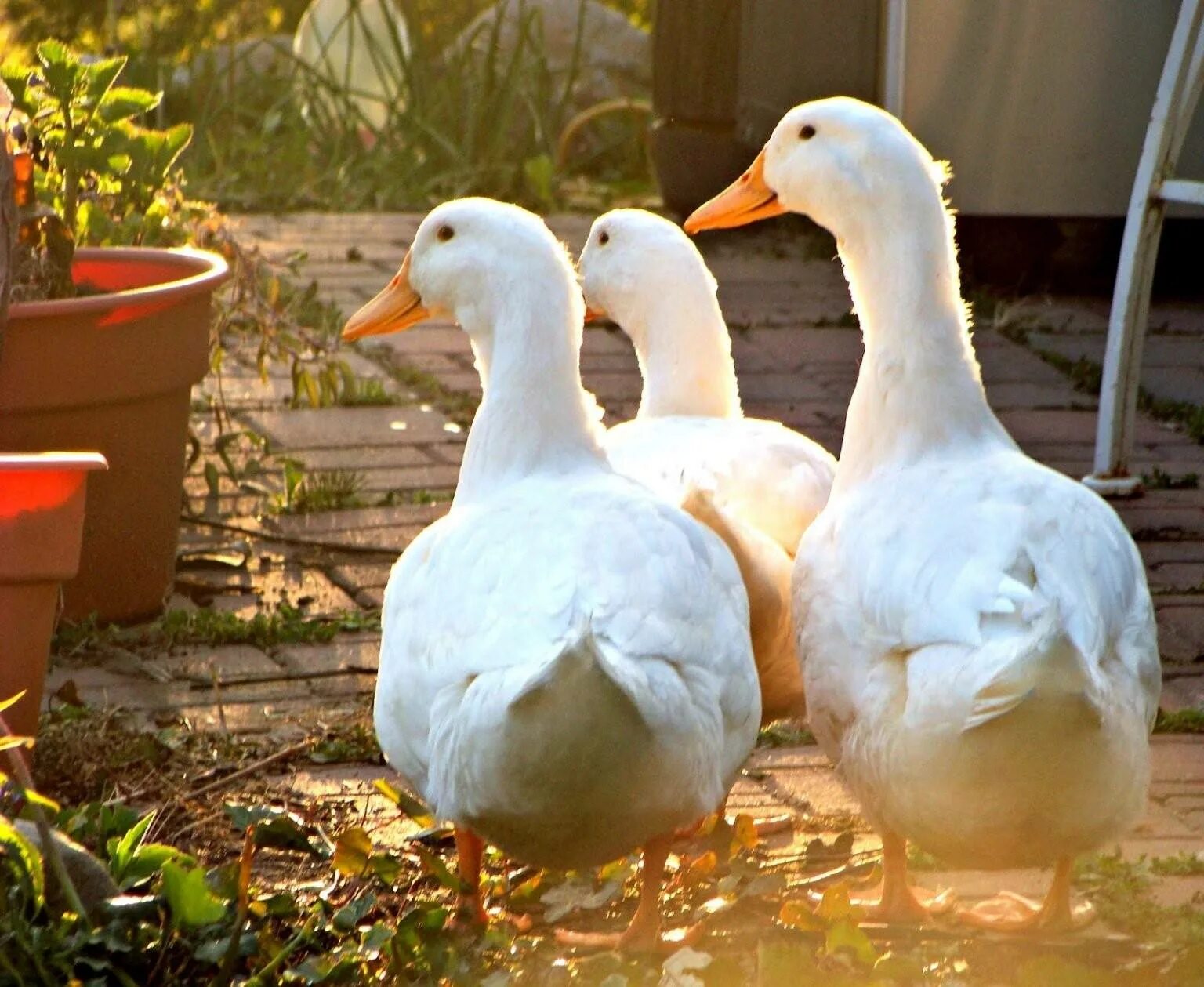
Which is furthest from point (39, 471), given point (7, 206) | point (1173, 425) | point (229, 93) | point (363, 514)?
point (229, 93)

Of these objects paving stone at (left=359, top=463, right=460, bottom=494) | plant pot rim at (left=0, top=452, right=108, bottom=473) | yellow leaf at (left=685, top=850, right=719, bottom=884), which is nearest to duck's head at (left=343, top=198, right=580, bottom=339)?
plant pot rim at (left=0, top=452, right=108, bottom=473)

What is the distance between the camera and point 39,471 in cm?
307

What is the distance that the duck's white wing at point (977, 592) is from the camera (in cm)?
262

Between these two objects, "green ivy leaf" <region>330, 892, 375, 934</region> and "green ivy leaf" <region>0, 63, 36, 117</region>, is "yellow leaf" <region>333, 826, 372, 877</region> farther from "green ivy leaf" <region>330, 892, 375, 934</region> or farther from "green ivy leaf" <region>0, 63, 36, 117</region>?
"green ivy leaf" <region>0, 63, 36, 117</region>

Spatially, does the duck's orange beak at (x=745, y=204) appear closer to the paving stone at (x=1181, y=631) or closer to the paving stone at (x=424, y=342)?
Answer: the paving stone at (x=1181, y=631)

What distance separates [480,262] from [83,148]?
3.92ft

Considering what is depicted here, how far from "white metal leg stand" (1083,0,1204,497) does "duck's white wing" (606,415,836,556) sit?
1.51 metres

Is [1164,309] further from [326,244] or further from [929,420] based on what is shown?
[929,420]

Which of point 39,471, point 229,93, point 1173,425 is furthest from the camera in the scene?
point 229,93

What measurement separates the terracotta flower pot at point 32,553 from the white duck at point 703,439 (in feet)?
3.26

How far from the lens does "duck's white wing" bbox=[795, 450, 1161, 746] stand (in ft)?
8.60

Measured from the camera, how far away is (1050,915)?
2965mm

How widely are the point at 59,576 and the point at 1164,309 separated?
5.01m

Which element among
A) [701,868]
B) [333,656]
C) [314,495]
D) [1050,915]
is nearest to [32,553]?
[333,656]
